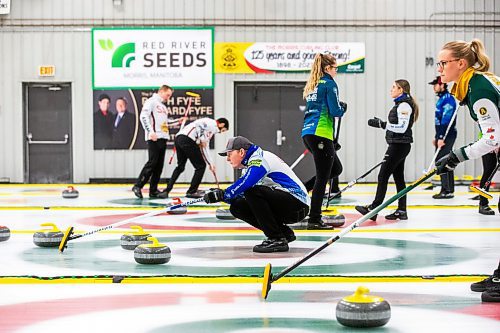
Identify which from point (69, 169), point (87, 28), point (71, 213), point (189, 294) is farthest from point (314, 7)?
point (189, 294)

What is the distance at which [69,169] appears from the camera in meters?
19.6

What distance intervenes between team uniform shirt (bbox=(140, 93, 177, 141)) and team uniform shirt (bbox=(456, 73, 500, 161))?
9.18 meters

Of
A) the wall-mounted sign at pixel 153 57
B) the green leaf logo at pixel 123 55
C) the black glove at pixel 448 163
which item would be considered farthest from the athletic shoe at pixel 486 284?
the green leaf logo at pixel 123 55

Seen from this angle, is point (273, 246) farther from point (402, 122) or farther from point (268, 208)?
point (402, 122)

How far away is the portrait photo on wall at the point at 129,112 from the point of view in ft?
63.2

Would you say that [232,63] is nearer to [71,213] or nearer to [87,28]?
[87,28]

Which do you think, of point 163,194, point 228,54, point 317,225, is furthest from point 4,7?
point 317,225

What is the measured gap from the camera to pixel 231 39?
19.3 meters

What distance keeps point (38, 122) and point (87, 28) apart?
7.79 ft

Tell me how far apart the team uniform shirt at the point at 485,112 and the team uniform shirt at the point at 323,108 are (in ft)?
12.4

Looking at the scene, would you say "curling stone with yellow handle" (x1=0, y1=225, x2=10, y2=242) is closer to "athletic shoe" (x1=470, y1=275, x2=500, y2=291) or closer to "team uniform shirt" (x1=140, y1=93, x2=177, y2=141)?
"athletic shoe" (x1=470, y1=275, x2=500, y2=291)

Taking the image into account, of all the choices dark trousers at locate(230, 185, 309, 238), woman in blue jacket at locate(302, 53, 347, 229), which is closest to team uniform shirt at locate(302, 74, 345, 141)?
woman in blue jacket at locate(302, 53, 347, 229)

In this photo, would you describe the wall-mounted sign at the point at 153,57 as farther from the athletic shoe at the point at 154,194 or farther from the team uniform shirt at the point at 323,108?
the team uniform shirt at the point at 323,108

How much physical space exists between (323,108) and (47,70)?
38.6 feet
